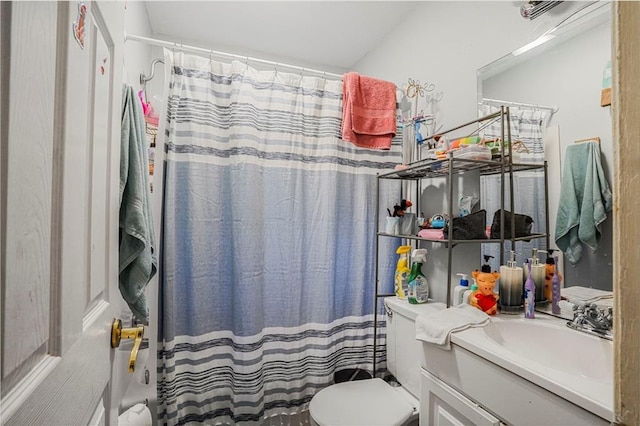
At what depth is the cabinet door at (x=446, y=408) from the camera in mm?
860

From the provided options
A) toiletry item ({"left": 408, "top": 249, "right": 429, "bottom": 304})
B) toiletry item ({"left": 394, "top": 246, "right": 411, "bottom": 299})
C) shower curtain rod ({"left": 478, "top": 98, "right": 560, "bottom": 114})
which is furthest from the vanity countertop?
shower curtain rod ({"left": 478, "top": 98, "right": 560, "bottom": 114})

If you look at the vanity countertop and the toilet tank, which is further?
the toilet tank

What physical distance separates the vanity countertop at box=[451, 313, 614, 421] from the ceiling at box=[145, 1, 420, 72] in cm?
186

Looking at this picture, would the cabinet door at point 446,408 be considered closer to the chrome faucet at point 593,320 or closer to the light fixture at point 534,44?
the chrome faucet at point 593,320

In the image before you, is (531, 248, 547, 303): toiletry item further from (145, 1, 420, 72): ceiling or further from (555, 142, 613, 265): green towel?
(145, 1, 420, 72): ceiling

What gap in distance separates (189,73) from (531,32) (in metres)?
1.57

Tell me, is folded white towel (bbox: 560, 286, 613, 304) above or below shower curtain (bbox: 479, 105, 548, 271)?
below

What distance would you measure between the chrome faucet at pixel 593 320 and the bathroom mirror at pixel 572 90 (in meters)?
0.10

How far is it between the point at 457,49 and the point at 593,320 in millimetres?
1364

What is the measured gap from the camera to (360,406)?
132 centimetres

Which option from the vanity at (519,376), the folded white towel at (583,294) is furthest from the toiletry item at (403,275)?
the folded white towel at (583,294)

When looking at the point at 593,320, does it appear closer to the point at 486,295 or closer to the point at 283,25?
the point at 486,295

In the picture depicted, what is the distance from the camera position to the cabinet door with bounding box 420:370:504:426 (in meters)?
0.86

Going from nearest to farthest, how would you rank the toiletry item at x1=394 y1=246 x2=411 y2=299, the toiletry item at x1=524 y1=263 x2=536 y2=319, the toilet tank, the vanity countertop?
the vanity countertop < the toiletry item at x1=524 y1=263 x2=536 y2=319 < the toilet tank < the toiletry item at x1=394 y1=246 x2=411 y2=299
